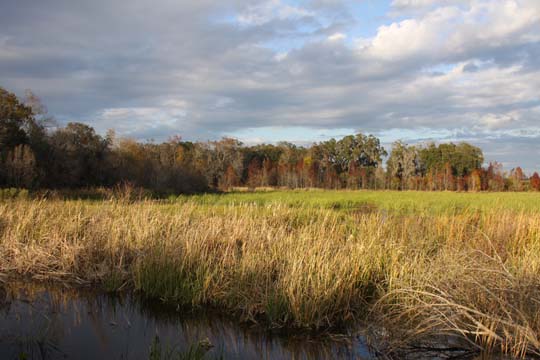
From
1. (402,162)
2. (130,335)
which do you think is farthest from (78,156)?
(402,162)

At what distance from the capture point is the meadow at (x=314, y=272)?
5211mm

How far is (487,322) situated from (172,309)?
4.82 m

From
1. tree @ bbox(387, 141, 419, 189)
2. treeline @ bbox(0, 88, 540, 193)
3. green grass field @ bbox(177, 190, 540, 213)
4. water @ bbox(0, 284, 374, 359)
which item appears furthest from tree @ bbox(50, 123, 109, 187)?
tree @ bbox(387, 141, 419, 189)

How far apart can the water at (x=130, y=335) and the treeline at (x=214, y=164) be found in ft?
63.0

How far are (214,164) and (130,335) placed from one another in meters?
69.7

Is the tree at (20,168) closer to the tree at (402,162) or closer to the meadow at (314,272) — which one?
the meadow at (314,272)

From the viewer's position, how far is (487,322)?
4898 mm

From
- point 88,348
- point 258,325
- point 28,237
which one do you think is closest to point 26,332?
point 88,348

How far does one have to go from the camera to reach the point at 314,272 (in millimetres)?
6465

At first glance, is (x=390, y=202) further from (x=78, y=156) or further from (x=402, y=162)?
(x=402, y=162)

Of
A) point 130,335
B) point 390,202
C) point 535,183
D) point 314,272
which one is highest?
point 535,183

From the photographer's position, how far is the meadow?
521cm

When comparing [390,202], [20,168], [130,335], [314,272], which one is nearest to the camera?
[130,335]

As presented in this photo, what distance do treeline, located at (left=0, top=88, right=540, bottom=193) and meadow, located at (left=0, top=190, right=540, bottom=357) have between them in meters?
16.9
